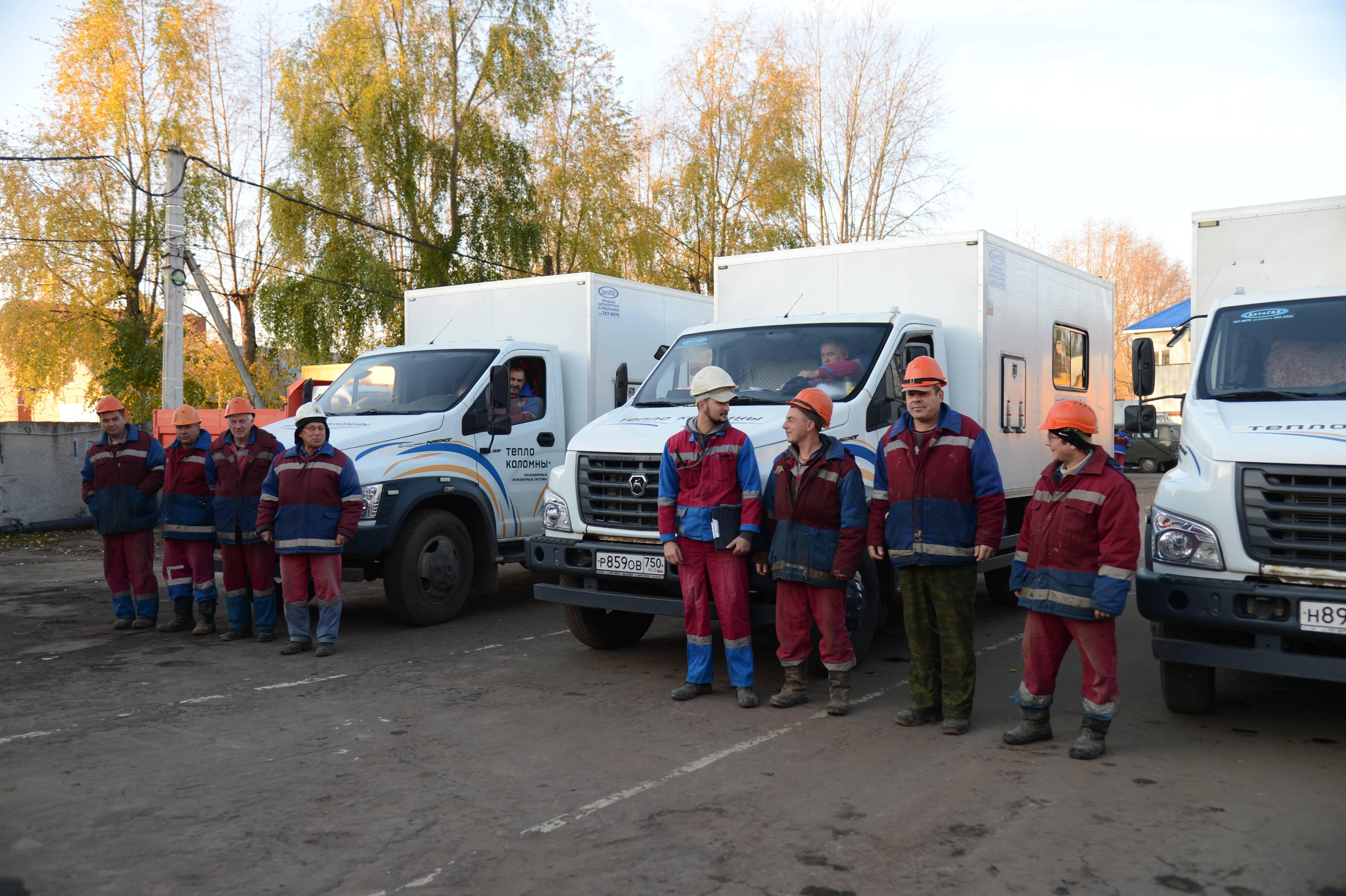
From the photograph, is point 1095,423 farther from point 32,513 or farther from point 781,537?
point 32,513

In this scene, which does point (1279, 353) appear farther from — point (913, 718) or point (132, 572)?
point (132, 572)

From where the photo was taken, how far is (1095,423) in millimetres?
4910

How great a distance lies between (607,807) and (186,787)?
6.54 ft

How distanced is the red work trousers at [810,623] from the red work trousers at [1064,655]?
1.03 metres

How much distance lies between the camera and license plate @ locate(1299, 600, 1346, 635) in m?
4.63

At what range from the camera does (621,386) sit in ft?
30.4

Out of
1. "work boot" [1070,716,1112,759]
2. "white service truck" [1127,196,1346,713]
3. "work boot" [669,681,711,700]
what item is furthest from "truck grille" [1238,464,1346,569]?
"work boot" [669,681,711,700]

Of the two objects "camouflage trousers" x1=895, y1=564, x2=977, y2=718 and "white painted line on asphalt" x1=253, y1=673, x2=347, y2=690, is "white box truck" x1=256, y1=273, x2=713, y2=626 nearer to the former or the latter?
"white painted line on asphalt" x1=253, y1=673, x2=347, y2=690

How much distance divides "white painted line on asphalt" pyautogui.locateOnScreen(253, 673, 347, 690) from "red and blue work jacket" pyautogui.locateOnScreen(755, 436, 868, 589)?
3.19 m

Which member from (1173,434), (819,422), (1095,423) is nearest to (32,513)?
(819,422)

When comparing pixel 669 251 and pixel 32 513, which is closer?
pixel 32 513

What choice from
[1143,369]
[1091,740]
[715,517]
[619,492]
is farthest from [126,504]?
[1143,369]

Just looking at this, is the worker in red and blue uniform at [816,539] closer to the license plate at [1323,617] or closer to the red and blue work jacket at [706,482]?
→ the red and blue work jacket at [706,482]

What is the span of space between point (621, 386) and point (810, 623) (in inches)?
150
